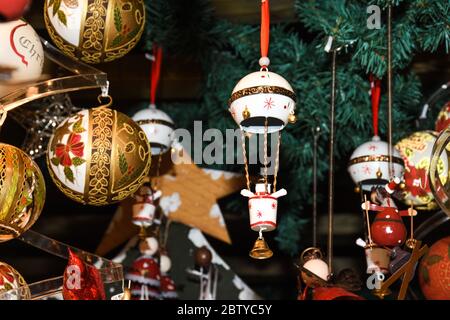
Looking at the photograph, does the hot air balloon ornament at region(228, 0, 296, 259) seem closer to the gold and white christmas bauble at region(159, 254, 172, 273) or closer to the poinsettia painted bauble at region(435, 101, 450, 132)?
the poinsettia painted bauble at region(435, 101, 450, 132)

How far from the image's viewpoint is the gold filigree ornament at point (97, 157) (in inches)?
86.7

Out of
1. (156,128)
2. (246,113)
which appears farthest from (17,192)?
(156,128)

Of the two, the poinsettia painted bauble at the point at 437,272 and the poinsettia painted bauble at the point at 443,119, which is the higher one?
the poinsettia painted bauble at the point at 443,119

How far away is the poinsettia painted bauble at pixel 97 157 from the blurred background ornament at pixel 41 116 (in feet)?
→ 3.04

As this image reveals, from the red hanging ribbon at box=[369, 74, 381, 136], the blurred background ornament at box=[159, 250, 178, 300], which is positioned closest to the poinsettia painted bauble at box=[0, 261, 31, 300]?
the blurred background ornament at box=[159, 250, 178, 300]

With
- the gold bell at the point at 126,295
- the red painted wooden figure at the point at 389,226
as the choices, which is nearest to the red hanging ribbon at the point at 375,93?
the red painted wooden figure at the point at 389,226

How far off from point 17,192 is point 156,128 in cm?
100

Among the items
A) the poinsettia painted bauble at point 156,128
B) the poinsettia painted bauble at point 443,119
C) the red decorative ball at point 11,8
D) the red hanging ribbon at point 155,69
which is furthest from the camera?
the red hanging ribbon at point 155,69

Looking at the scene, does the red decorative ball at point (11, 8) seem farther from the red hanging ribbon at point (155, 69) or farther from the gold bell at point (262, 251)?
the red hanging ribbon at point (155, 69)

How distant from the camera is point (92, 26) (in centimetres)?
221

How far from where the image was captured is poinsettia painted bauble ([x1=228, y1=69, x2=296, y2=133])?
2150 mm

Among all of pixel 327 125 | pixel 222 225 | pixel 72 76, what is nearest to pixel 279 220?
pixel 222 225

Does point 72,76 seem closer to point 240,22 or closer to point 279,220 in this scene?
point 240,22
